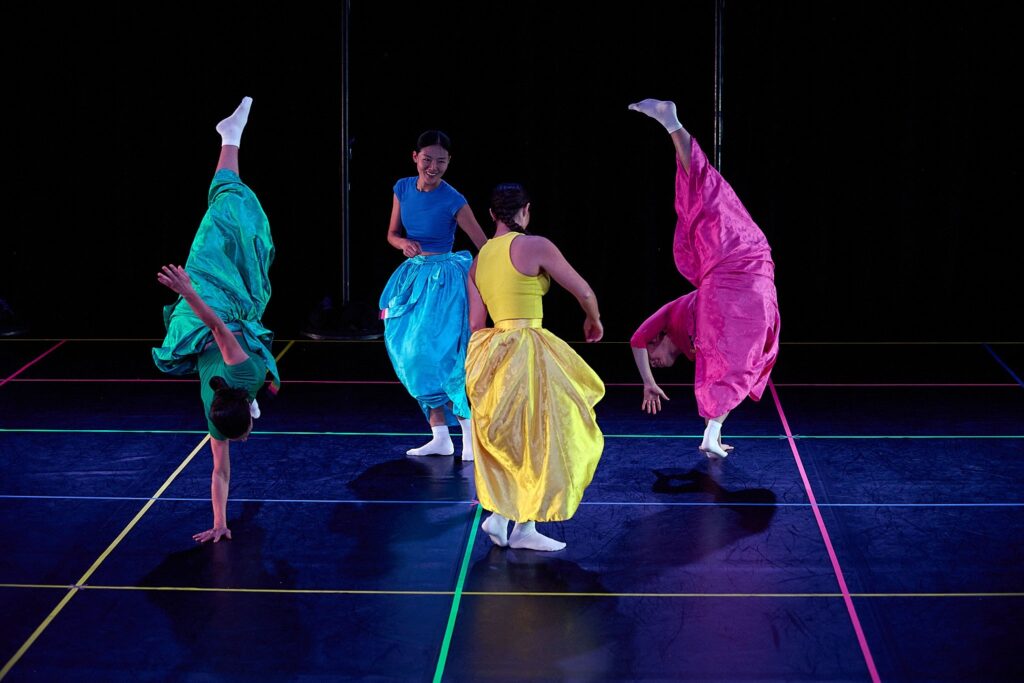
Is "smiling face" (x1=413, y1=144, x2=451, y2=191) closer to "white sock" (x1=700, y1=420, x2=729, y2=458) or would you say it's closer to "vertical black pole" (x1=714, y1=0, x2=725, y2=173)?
"white sock" (x1=700, y1=420, x2=729, y2=458)

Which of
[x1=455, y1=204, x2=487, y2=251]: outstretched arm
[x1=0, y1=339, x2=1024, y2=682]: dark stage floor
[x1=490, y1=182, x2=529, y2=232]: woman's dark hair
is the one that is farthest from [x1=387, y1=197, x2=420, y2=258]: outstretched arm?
[x1=490, y1=182, x2=529, y2=232]: woman's dark hair

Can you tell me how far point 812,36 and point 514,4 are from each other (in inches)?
68.1

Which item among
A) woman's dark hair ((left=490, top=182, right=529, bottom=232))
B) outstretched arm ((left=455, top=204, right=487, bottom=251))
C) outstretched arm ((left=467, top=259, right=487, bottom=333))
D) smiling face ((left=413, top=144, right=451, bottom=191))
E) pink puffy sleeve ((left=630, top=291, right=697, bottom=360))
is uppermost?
smiling face ((left=413, top=144, right=451, bottom=191))

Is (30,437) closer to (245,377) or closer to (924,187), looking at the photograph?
(245,377)

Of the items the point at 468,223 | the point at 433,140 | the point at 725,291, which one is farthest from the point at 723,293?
the point at 433,140

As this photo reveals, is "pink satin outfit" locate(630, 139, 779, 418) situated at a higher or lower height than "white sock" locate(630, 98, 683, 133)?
lower

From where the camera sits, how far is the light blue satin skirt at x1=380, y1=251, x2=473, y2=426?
18.5ft

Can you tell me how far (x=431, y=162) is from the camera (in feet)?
17.9

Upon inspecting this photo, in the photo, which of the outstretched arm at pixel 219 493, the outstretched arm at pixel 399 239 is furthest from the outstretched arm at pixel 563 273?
the outstretched arm at pixel 399 239

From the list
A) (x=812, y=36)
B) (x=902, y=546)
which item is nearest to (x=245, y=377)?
(x=902, y=546)

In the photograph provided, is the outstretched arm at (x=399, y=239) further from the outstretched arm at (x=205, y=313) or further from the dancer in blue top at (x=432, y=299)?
the outstretched arm at (x=205, y=313)

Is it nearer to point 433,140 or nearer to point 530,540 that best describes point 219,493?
point 530,540

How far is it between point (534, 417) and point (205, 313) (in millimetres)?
1089

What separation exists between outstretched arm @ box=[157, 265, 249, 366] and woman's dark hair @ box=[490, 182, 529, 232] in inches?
37.0
